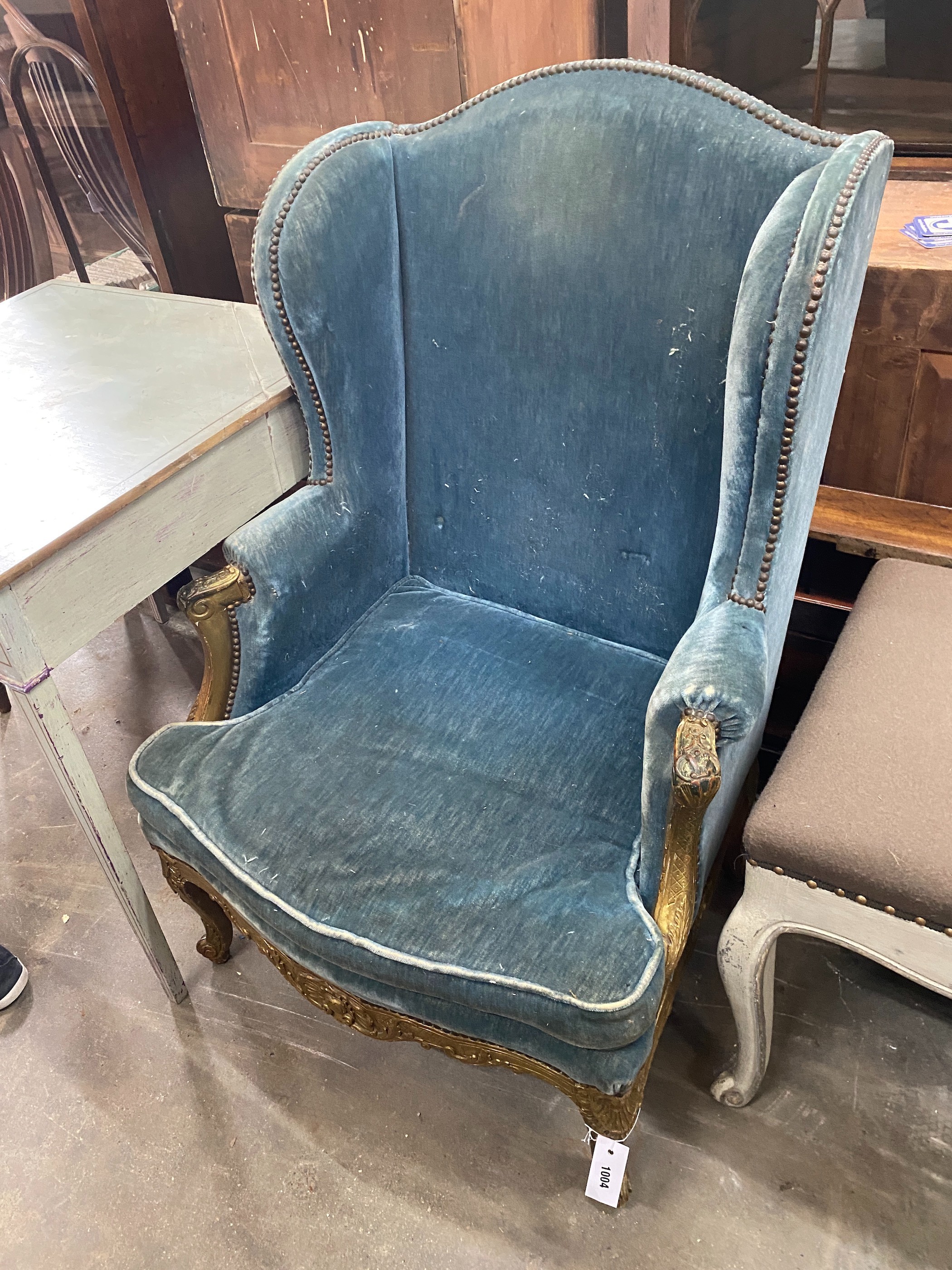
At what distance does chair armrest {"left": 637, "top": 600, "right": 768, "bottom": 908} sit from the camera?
31.3 inches

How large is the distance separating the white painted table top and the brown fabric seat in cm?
75

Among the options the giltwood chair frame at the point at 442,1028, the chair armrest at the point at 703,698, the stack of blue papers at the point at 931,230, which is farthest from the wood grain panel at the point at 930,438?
the giltwood chair frame at the point at 442,1028

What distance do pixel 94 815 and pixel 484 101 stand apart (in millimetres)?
938

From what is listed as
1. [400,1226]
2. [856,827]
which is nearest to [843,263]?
[856,827]

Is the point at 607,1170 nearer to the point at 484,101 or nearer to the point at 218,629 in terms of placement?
the point at 218,629

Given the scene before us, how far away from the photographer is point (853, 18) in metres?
1.22

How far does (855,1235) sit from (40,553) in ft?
3.80

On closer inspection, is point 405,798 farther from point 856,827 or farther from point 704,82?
point 704,82

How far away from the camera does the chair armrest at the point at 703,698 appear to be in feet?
2.61

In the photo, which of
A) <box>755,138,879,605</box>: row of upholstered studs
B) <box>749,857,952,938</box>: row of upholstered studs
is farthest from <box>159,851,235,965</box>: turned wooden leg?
<box>755,138,879,605</box>: row of upholstered studs

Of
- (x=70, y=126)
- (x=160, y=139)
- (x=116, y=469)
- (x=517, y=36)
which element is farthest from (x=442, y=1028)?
(x=70, y=126)

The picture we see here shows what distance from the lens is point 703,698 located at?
793 mm

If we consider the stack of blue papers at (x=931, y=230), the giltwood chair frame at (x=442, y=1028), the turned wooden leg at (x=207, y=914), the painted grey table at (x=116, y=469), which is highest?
the stack of blue papers at (x=931, y=230)

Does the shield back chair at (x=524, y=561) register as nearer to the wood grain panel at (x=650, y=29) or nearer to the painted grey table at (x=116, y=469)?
the painted grey table at (x=116, y=469)
